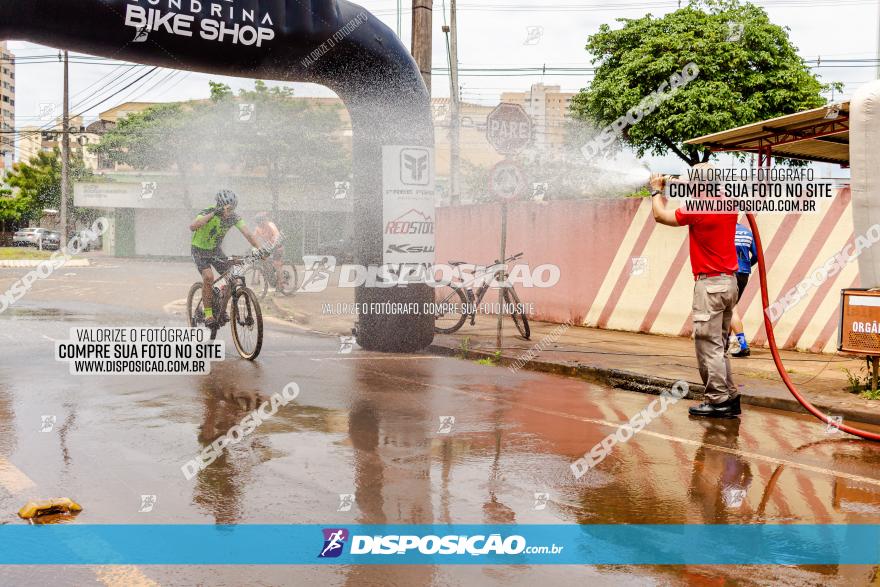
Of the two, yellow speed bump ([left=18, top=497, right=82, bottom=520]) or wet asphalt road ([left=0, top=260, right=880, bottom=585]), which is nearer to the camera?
wet asphalt road ([left=0, top=260, right=880, bottom=585])

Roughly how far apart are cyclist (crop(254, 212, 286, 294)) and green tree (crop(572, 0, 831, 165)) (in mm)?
19197

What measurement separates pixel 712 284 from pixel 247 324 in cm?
554

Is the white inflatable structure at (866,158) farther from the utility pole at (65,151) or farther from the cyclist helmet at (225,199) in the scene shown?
the utility pole at (65,151)

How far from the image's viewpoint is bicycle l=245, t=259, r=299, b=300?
798 inches

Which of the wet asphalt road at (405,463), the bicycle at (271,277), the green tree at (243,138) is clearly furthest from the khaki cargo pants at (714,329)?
the green tree at (243,138)

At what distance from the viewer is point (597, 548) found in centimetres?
448

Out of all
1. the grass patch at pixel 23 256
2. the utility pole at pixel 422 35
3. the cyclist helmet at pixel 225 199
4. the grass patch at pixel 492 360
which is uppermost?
the utility pole at pixel 422 35

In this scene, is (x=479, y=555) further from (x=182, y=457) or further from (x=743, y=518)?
(x=182, y=457)

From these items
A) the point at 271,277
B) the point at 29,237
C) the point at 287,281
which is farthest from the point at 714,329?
the point at 29,237

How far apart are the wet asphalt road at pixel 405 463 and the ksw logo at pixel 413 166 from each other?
9.75 feet

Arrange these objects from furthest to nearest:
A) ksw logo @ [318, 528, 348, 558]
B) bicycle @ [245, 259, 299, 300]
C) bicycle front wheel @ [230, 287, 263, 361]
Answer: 1. bicycle @ [245, 259, 299, 300]
2. bicycle front wheel @ [230, 287, 263, 361]
3. ksw logo @ [318, 528, 348, 558]

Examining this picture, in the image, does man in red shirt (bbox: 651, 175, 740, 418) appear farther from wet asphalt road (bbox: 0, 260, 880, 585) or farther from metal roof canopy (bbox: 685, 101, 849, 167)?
metal roof canopy (bbox: 685, 101, 849, 167)

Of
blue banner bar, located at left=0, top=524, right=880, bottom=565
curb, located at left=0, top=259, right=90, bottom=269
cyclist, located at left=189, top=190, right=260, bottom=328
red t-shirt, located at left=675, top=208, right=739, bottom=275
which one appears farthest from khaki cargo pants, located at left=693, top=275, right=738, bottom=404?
curb, located at left=0, top=259, right=90, bottom=269

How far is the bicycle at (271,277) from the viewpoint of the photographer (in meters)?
20.3
